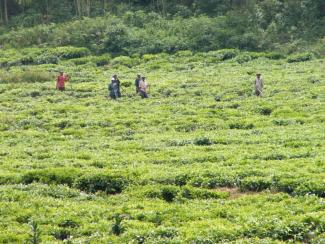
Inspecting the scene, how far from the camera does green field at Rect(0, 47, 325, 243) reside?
19016mm

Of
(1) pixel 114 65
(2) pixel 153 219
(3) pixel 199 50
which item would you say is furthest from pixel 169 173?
(3) pixel 199 50

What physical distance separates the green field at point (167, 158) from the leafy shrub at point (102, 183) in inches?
1.5

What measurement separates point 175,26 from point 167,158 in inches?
1595

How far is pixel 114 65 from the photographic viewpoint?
2213 inches

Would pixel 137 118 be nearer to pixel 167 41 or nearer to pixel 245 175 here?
pixel 245 175

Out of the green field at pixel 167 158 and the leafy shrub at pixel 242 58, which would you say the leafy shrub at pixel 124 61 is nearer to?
the green field at pixel 167 158

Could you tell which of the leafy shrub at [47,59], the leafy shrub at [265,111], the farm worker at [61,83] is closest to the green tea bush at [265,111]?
the leafy shrub at [265,111]

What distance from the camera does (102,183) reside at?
77.7 ft

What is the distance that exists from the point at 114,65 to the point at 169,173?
109ft

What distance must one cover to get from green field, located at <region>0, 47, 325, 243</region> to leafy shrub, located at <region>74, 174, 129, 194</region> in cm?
4

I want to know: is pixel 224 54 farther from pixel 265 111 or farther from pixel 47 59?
pixel 265 111

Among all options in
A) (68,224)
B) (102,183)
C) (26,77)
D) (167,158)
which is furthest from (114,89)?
(68,224)

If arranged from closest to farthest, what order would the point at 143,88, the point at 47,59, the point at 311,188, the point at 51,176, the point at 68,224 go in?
the point at 68,224, the point at 311,188, the point at 51,176, the point at 143,88, the point at 47,59

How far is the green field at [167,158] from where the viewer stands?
19016 mm
